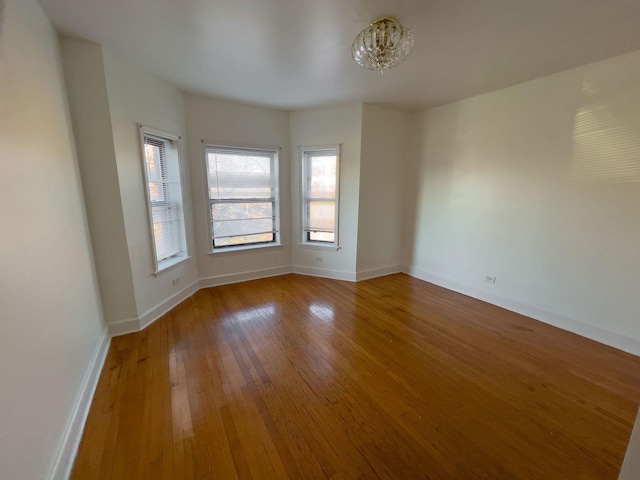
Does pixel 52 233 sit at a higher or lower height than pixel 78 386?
higher

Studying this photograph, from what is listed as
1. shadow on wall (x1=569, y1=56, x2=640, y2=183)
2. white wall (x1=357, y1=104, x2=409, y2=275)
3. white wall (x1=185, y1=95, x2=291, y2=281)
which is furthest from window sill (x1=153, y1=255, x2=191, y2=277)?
shadow on wall (x1=569, y1=56, x2=640, y2=183)

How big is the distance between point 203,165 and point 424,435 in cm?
369

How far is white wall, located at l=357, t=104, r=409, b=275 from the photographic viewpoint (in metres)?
3.71

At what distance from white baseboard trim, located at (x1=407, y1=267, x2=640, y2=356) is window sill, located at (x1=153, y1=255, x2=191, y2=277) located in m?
3.71

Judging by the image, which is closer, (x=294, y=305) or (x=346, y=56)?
(x=346, y=56)

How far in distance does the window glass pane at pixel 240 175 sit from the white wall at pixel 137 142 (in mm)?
694

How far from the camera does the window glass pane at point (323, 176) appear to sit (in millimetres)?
3938

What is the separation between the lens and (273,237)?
4.28 meters

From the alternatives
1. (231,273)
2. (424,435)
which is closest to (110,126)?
(231,273)

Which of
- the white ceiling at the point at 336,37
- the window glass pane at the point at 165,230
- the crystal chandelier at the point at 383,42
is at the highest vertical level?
the white ceiling at the point at 336,37

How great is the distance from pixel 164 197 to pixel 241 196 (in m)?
1.05

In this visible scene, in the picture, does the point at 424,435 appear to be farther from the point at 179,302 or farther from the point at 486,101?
the point at 486,101

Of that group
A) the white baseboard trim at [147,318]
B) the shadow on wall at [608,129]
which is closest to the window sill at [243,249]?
the white baseboard trim at [147,318]

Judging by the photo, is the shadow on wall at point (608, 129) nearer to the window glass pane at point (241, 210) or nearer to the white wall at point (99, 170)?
the window glass pane at point (241, 210)
